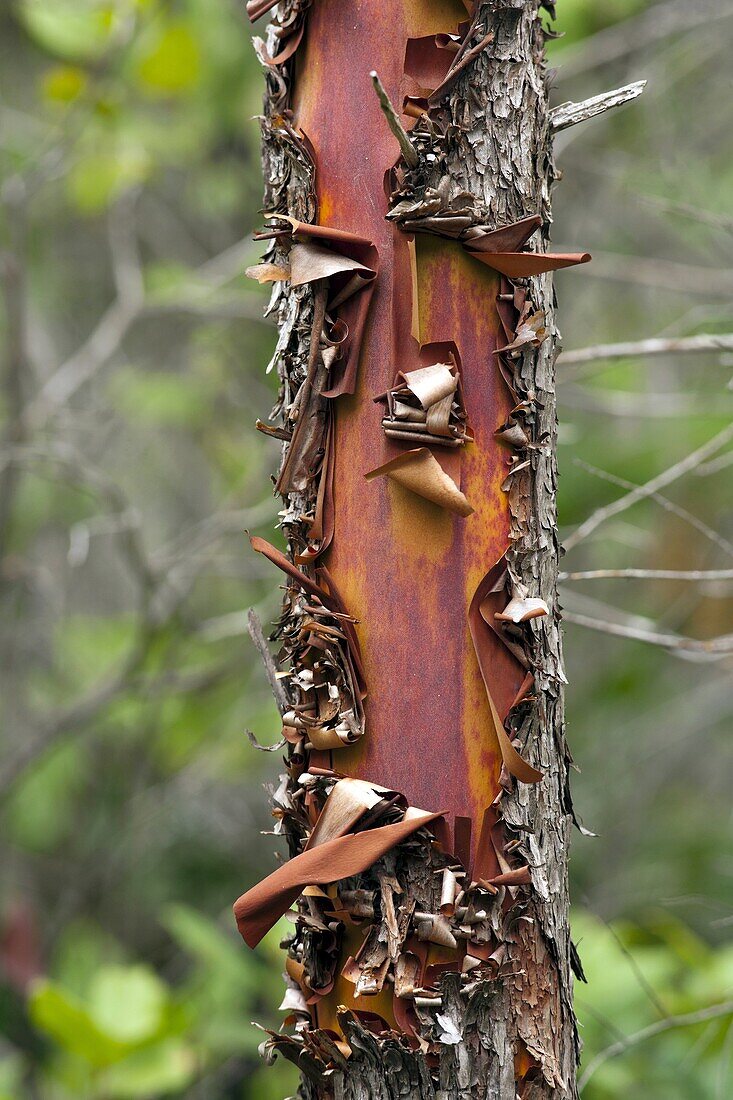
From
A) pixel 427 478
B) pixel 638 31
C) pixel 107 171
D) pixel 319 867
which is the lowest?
pixel 319 867

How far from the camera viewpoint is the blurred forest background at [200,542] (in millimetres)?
2328

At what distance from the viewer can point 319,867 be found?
68 cm

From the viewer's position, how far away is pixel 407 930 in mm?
680

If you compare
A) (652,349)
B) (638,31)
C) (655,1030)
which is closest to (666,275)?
(638,31)

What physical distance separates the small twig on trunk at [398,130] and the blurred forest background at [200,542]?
154 cm

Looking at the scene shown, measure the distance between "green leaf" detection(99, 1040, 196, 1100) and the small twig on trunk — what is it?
82.4 inches

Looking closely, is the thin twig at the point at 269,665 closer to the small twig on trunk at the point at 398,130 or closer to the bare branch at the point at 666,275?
the small twig on trunk at the point at 398,130

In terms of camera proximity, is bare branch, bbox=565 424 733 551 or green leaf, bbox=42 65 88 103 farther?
green leaf, bbox=42 65 88 103

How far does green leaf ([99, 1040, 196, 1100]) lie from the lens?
2.22 meters

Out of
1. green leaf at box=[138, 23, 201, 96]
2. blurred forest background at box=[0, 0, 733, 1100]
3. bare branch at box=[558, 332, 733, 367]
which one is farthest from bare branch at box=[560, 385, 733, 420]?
green leaf at box=[138, 23, 201, 96]

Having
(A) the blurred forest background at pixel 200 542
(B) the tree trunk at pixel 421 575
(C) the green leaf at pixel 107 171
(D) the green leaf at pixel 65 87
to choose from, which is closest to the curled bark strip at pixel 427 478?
(B) the tree trunk at pixel 421 575

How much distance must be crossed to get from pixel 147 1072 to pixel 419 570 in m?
1.98

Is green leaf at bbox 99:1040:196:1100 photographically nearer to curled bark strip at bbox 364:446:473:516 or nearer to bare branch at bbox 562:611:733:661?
bare branch at bbox 562:611:733:661

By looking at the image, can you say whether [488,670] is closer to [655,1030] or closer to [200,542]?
[655,1030]
